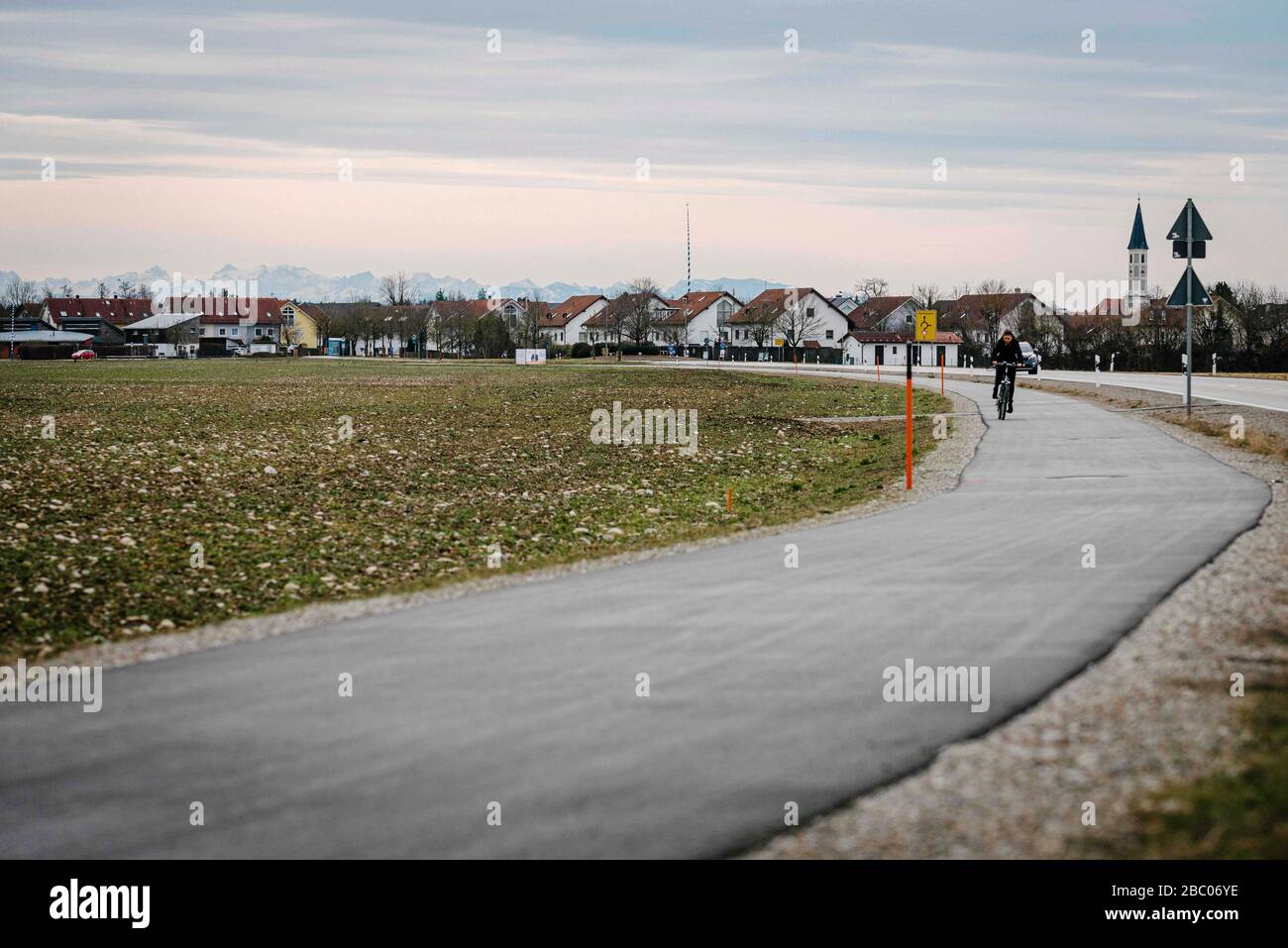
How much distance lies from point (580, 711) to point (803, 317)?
130268 mm

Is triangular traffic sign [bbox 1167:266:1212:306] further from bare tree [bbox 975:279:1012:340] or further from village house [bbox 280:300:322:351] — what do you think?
village house [bbox 280:300:322:351]

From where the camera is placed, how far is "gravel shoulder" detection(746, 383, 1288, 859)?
4809 millimetres

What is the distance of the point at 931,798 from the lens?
521 cm

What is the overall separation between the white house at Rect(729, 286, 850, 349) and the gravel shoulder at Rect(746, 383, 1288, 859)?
124119 mm

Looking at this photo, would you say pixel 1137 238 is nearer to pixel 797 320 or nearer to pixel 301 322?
pixel 797 320

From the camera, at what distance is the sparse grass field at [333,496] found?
1068 cm

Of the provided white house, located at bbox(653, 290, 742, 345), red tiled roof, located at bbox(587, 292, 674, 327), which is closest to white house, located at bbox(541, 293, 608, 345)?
red tiled roof, located at bbox(587, 292, 674, 327)

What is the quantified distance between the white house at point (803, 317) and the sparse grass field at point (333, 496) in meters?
99.3

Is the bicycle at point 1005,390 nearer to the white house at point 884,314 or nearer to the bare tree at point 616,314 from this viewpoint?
the white house at point 884,314

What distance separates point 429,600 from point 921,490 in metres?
8.09
